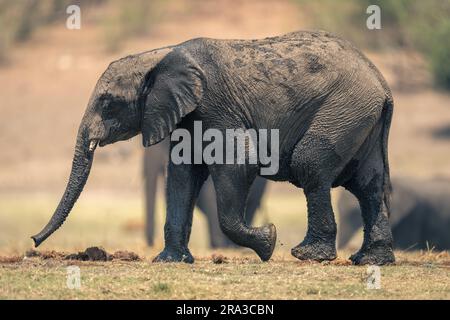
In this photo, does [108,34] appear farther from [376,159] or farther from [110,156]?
[376,159]

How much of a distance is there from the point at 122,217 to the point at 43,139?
5681mm

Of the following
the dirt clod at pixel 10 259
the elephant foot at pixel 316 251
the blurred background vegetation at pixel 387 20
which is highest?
the blurred background vegetation at pixel 387 20

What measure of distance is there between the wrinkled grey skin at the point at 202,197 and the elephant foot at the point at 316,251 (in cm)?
539

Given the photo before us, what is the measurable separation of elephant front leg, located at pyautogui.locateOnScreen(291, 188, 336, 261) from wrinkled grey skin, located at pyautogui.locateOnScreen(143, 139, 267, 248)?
540 centimetres

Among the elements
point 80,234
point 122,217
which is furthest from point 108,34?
point 80,234

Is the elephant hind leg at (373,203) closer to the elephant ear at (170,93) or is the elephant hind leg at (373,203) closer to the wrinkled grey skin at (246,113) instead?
the wrinkled grey skin at (246,113)

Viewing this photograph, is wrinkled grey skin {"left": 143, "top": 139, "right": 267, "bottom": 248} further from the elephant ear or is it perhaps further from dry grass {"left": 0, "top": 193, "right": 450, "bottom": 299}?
the elephant ear

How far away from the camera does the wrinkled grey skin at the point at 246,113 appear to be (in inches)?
424

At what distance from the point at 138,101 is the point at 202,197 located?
6.97 metres

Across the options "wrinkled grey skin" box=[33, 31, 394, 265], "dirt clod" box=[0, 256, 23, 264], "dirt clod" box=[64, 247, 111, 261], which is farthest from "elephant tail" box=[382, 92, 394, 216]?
"dirt clod" box=[0, 256, 23, 264]

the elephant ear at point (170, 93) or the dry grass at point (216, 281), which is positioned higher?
the elephant ear at point (170, 93)

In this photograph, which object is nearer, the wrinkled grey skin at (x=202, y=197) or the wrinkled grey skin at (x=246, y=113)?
the wrinkled grey skin at (x=246, y=113)

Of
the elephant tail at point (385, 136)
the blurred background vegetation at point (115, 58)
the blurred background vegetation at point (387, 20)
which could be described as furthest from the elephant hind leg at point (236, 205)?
the blurred background vegetation at point (387, 20)

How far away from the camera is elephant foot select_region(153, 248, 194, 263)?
11.0 metres
